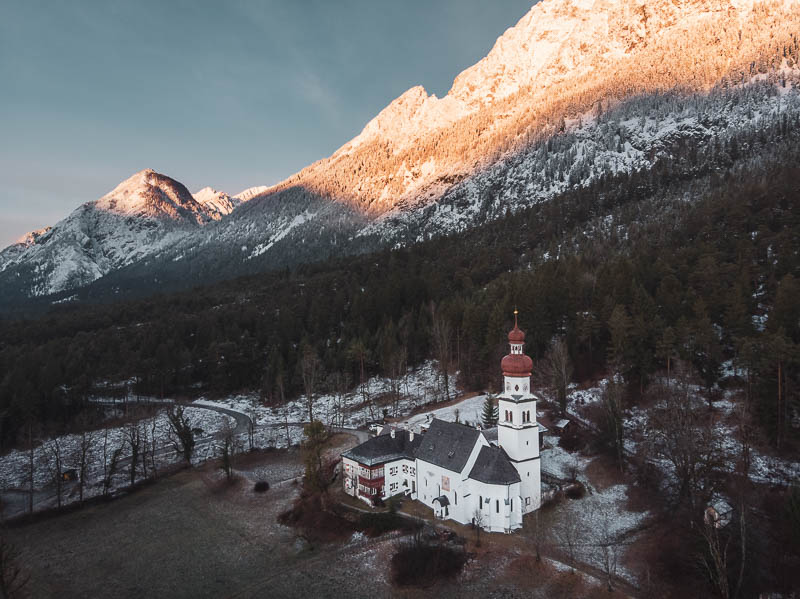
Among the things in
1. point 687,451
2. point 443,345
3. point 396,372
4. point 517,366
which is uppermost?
point 517,366

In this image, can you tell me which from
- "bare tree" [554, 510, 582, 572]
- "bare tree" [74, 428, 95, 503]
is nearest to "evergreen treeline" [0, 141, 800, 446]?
"bare tree" [74, 428, 95, 503]

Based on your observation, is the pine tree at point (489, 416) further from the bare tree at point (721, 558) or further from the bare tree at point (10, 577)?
the bare tree at point (10, 577)

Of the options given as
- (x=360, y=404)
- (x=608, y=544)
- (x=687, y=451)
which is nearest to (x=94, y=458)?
(x=360, y=404)

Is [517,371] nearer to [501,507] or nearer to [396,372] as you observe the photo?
[501,507]

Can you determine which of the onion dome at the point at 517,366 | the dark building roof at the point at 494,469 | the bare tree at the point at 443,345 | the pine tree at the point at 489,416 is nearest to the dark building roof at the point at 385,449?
the dark building roof at the point at 494,469

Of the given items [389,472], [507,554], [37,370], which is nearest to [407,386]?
[389,472]
